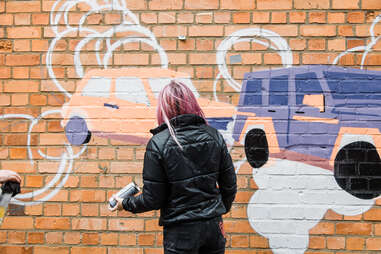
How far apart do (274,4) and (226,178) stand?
1.48 metres

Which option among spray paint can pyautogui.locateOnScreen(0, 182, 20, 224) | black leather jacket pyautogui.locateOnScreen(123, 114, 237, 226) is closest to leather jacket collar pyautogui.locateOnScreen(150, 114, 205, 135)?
black leather jacket pyautogui.locateOnScreen(123, 114, 237, 226)

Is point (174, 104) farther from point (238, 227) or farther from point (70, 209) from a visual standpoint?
point (70, 209)

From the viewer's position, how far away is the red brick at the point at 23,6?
296cm

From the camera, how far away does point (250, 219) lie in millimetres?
2914

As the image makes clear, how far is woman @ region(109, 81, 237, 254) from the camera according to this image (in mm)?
1962

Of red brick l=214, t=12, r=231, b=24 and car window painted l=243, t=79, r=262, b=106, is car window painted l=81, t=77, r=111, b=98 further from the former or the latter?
car window painted l=243, t=79, r=262, b=106

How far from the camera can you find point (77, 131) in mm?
2953

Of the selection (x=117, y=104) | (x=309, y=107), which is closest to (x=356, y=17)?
(x=309, y=107)

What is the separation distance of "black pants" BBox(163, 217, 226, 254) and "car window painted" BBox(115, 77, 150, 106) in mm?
1201

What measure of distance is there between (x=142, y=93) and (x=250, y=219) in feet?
4.15

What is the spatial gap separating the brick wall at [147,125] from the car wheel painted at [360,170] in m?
0.01

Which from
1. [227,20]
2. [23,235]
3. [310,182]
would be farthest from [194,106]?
[23,235]

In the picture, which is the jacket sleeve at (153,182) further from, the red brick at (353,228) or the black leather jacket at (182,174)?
the red brick at (353,228)

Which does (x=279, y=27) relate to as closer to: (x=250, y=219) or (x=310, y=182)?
(x=310, y=182)
